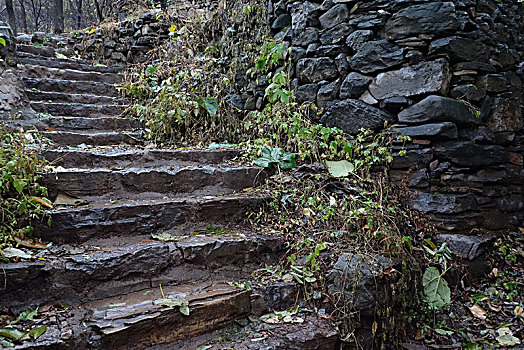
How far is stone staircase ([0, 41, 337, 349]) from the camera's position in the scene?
1.68 m

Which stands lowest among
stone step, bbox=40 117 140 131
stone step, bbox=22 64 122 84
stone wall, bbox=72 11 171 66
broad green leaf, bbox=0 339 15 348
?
broad green leaf, bbox=0 339 15 348

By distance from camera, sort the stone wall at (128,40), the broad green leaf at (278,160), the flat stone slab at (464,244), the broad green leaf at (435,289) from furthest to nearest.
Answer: the stone wall at (128,40)
the broad green leaf at (278,160)
the flat stone slab at (464,244)
the broad green leaf at (435,289)

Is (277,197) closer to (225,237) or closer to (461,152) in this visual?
(225,237)

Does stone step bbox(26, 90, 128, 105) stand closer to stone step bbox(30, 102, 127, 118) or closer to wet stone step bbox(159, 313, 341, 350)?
stone step bbox(30, 102, 127, 118)

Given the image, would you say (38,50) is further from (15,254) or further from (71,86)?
(15,254)

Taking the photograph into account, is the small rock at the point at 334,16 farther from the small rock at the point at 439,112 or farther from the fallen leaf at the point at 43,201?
the fallen leaf at the point at 43,201

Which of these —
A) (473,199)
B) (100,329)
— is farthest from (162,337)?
(473,199)

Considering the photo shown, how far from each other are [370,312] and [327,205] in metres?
0.81

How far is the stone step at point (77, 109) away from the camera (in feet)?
12.3

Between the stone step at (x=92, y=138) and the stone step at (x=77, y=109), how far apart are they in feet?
1.52

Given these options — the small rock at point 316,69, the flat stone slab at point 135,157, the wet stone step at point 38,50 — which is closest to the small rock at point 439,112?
the small rock at point 316,69

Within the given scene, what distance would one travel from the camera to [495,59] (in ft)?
9.00

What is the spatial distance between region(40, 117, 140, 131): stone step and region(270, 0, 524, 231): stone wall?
7.55 ft

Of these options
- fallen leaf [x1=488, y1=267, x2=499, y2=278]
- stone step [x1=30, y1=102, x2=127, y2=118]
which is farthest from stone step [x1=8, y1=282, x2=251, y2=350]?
stone step [x1=30, y1=102, x2=127, y2=118]
